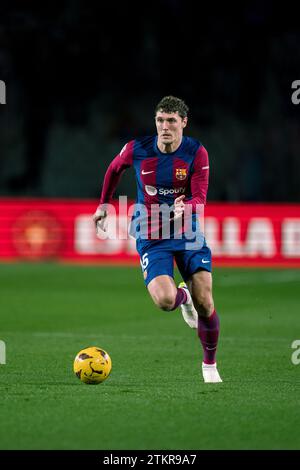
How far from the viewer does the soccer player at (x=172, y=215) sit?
759 cm

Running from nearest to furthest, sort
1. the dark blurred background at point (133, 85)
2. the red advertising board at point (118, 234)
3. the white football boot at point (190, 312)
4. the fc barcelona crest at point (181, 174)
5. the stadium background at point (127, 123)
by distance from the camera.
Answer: the fc barcelona crest at point (181, 174), the white football boot at point (190, 312), the stadium background at point (127, 123), the red advertising board at point (118, 234), the dark blurred background at point (133, 85)

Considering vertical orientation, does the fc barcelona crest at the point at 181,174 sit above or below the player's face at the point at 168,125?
below

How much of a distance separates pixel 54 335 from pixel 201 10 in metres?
16.9

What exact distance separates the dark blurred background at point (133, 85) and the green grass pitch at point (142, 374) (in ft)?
30.6

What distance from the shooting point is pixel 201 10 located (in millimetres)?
26234

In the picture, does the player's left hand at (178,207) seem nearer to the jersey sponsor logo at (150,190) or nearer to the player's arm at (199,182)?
the player's arm at (199,182)

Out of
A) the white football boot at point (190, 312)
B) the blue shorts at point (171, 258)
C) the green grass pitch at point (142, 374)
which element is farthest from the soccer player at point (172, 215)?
the green grass pitch at point (142, 374)

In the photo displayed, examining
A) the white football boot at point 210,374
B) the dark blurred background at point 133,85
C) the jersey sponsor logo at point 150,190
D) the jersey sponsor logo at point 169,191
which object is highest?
the dark blurred background at point 133,85

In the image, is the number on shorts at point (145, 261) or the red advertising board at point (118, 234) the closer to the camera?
the number on shorts at point (145, 261)

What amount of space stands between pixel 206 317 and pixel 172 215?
2.78 feet

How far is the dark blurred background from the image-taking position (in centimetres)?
A: 2522

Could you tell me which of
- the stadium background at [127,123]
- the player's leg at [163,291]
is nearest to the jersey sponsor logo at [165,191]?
the player's leg at [163,291]

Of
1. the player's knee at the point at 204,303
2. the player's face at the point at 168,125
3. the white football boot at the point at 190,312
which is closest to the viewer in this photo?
the player's knee at the point at 204,303
